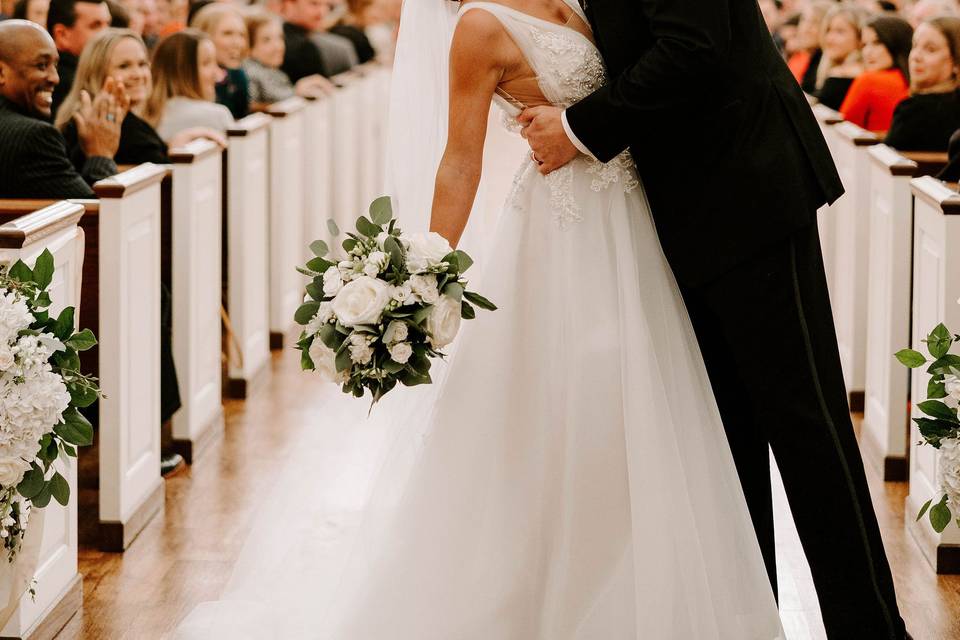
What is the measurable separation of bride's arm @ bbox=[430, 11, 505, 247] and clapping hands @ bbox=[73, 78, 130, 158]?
245cm

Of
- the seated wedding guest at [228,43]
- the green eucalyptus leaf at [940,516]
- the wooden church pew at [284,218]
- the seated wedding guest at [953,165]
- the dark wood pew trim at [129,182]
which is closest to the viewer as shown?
the green eucalyptus leaf at [940,516]

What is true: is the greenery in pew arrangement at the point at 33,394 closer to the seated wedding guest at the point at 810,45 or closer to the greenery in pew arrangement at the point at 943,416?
the greenery in pew arrangement at the point at 943,416

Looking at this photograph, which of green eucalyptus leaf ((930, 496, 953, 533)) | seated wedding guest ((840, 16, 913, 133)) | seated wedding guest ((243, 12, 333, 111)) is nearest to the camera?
green eucalyptus leaf ((930, 496, 953, 533))

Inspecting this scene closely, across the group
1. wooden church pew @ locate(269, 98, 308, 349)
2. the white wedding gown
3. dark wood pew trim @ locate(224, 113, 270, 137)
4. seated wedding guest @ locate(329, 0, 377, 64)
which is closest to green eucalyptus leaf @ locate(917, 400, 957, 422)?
the white wedding gown

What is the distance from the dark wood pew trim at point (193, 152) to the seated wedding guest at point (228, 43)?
2.32 m

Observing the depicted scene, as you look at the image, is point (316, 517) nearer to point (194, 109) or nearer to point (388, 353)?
point (388, 353)

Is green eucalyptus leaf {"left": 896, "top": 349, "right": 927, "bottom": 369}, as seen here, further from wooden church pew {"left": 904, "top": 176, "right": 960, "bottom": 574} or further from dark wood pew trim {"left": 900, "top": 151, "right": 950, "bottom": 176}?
dark wood pew trim {"left": 900, "top": 151, "right": 950, "bottom": 176}

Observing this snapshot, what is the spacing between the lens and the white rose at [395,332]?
9.71 feet

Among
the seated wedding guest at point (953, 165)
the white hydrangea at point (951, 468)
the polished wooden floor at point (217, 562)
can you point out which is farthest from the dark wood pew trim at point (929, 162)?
the white hydrangea at point (951, 468)

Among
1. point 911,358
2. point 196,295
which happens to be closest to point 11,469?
point 911,358

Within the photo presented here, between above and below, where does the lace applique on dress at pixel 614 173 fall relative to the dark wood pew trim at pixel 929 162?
above

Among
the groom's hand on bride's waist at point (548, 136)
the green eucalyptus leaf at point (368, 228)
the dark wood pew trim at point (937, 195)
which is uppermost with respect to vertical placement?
the groom's hand on bride's waist at point (548, 136)

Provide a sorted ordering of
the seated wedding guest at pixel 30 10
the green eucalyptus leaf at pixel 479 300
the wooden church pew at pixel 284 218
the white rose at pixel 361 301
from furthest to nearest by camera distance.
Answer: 1. the wooden church pew at pixel 284 218
2. the seated wedding guest at pixel 30 10
3. the green eucalyptus leaf at pixel 479 300
4. the white rose at pixel 361 301

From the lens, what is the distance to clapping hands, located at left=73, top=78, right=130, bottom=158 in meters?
5.36
